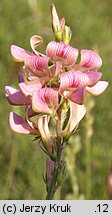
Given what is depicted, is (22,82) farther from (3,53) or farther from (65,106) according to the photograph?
(3,53)

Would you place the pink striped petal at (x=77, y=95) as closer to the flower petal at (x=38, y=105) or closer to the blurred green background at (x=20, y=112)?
the flower petal at (x=38, y=105)

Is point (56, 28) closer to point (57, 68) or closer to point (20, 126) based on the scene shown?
point (57, 68)

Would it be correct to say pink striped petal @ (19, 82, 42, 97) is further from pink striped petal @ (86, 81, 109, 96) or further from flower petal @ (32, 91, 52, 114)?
pink striped petal @ (86, 81, 109, 96)

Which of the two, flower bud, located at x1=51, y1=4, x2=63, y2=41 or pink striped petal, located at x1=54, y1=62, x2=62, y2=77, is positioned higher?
flower bud, located at x1=51, y1=4, x2=63, y2=41

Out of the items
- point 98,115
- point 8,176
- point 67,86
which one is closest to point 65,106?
point 67,86

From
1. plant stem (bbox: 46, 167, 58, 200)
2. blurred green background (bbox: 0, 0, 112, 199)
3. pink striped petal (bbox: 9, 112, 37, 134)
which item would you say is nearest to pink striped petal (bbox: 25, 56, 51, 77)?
pink striped petal (bbox: 9, 112, 37, 134)

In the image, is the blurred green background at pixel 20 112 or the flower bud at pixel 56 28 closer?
the flower bud at pixel 56 28

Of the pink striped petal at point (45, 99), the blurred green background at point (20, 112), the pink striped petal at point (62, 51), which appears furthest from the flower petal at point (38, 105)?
the blurred green background at point (20, 112)
